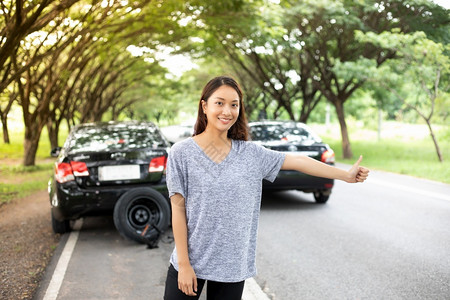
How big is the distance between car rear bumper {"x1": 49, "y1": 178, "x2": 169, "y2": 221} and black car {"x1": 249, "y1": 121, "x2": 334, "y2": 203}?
290 cm

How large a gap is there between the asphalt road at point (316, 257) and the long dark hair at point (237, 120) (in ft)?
7.69

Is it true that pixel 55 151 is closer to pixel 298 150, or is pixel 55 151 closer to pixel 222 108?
pixel 298 150

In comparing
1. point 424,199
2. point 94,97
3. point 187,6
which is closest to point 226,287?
point 424,199

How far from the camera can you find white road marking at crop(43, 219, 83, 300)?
14.7 ft

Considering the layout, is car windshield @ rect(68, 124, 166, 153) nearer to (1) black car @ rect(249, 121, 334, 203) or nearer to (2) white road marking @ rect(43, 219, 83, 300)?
(2) white road marking @ rect(43, 219, 83, 300)

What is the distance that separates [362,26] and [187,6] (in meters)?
7.33

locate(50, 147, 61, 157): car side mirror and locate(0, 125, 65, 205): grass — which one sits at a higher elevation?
locate(50, 147, 61, 157): car side mirror

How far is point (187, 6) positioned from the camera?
13391 millimetres

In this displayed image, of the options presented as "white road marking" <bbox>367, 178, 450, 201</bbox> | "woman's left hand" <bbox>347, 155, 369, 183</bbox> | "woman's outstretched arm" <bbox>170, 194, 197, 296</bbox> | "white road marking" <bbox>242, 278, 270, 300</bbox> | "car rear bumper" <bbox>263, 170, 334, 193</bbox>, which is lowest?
"white road marking" <bbox>367, 178, 450, 201</bbox>

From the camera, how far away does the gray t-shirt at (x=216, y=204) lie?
215 centimetres

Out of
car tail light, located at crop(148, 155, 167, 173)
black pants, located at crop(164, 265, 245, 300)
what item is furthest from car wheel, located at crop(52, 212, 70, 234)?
black pants, located at crop(164, 265, 245, 300)

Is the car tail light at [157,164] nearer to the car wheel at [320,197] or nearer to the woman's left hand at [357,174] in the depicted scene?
the car wheel at [320,197]

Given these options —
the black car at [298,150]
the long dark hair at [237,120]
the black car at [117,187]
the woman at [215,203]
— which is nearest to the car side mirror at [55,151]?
the black car at [117,187]

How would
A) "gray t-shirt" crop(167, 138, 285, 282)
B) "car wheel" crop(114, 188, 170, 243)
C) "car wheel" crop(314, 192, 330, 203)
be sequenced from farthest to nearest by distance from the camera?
"car wheel" crop(314, 192, 330, 203) → "car wheel" crop(114, 188, 170, 243) → "gray t-shirt" crop(167, 138, 285, 282)
